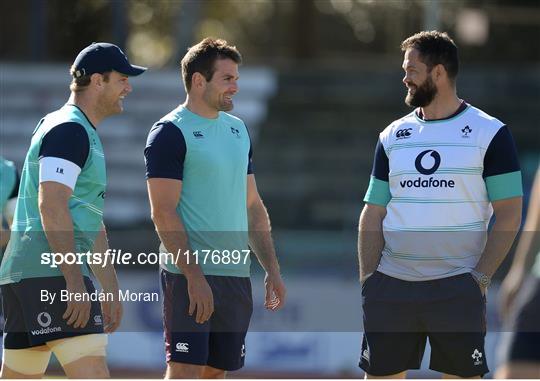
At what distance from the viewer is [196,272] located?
18.3 feet

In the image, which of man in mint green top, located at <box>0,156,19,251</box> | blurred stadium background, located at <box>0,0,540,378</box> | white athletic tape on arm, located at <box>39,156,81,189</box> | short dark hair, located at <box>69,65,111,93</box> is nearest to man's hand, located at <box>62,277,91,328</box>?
white athletic tape on arm, located at <box>39,156,81,189</box>

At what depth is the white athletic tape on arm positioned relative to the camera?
525 centimetres

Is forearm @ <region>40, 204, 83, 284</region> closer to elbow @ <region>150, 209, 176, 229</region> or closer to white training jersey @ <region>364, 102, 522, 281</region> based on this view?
elbow @ <region>150, 209, 176, 229</region>

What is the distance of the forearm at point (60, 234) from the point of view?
5.22 meters

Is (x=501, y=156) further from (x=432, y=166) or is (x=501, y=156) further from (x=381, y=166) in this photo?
(x=381, y=166)

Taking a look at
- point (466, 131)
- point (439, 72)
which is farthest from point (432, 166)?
point (439, 72)

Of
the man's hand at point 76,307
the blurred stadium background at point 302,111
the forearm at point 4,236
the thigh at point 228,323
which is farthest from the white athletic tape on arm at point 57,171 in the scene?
the blurred stadium background at point 302,111

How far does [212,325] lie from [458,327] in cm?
115

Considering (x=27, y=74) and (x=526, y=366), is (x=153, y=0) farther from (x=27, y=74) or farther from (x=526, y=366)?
(x=526, y=366)

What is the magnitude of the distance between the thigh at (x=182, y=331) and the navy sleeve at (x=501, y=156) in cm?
151

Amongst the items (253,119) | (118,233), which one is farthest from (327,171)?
(118,233)

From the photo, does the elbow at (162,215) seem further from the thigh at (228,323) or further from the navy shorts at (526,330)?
the navy shorts at (526,330)

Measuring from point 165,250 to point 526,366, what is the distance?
1844mm

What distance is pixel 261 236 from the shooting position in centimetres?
614
